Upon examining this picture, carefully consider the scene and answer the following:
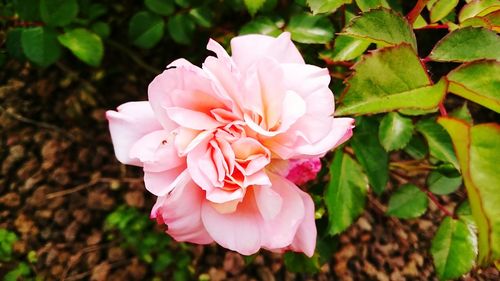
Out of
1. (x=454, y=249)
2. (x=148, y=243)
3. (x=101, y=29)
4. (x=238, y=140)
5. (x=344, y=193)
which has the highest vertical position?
(x=238, y=140)

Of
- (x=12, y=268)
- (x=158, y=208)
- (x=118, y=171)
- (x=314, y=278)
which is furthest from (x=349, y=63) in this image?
(x=12, y=268)

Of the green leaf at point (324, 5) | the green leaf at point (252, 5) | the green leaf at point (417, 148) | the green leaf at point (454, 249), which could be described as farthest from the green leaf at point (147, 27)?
the green leaf at point (454, 249)

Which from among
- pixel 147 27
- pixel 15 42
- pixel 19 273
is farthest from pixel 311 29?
pixel 19 273

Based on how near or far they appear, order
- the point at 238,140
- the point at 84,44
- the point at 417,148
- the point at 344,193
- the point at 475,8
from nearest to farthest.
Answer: the point at 238,140
the point at 475,8
the point at 344,193
the point at 417,148
the point at 84,44

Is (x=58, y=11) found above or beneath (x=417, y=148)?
above

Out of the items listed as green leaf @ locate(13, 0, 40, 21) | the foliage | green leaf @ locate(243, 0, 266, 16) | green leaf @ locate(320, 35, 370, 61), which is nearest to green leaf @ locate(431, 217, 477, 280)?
the foliage

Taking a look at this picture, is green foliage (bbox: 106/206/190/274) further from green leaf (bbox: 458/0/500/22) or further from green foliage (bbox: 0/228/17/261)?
green leaf (bbox: 458/0/500/22)

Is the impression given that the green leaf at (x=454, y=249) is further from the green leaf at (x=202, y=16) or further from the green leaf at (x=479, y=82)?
the green leaf at (x=202, y=16)

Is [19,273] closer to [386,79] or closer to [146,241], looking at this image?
[146,241]
